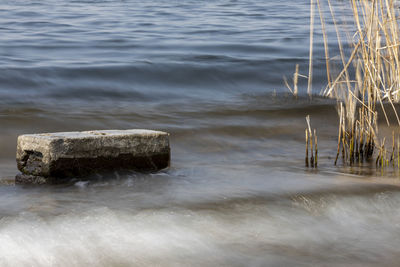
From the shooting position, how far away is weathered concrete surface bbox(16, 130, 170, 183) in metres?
3.49

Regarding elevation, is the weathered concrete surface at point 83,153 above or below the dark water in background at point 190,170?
above

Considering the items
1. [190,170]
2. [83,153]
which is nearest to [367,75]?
[190,170]

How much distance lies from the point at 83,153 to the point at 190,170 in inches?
30.6

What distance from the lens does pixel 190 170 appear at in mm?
4078

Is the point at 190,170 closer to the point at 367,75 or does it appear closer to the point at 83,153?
the point at 83,153

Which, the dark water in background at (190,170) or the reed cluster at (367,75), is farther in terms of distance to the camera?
the reed cluster at (367,75)

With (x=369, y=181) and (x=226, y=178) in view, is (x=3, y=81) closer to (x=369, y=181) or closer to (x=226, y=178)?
(x=226, y=178)

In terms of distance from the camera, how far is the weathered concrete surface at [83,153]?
349 centimetres

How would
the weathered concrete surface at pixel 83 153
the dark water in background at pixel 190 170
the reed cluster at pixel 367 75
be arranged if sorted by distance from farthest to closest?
the reed cluster at pixel 367 75, the weathered concrete surface at pixel 83 153, the dark water in background at pixel 190 170

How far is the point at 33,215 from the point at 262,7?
15.3m

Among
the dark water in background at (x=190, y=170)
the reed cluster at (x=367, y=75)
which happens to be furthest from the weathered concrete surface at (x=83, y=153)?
the reed cluster at (x=367, y=75)

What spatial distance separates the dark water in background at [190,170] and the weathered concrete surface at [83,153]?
10 centimetres

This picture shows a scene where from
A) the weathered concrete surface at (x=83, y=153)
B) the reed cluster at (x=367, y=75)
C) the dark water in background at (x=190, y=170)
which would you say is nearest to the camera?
the dark water in background at (x=190, y=170)

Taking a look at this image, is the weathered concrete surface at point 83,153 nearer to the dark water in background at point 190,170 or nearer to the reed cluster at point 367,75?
the dark water in background at point 190,170
